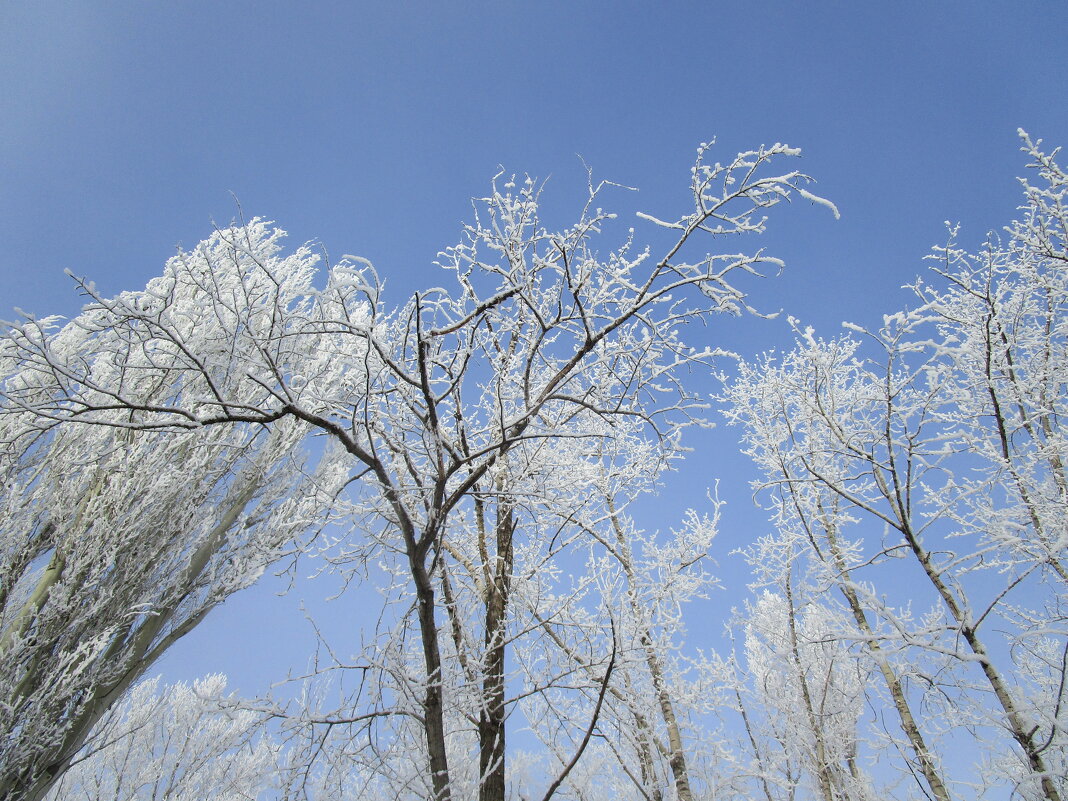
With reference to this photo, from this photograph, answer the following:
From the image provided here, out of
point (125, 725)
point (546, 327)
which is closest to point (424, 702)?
point (546, 327)

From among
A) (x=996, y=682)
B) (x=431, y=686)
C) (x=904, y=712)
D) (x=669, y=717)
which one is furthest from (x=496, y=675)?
(x=904, y=712)

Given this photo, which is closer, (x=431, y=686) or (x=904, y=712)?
(x=431, y=686)

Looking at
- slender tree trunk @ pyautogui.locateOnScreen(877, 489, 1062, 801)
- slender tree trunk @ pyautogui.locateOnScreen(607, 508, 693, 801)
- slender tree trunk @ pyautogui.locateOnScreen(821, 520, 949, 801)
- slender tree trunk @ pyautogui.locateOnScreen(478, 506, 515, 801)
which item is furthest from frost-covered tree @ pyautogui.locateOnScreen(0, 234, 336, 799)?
slender tree trunk @ pyautogui.locateOnScreen(821, 520, 949, 801)

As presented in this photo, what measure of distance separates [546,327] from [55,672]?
557 cm

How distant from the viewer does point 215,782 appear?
9.28m

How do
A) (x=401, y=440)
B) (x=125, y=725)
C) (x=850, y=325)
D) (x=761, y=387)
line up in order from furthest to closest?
(x=125, y=725) → (x=761, y=387) → (x=850, y=325) → (x=401, y=440)

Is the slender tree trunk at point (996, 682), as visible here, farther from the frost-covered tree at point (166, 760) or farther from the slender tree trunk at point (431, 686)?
the frost-covered tree at point (166, 760)

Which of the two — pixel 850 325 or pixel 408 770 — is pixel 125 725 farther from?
pixel 850 325

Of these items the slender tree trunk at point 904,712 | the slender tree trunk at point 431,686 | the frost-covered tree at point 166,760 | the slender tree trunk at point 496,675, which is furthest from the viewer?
the frost-covered tree at point 166,760

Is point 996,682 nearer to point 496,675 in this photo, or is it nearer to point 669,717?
point 496,675

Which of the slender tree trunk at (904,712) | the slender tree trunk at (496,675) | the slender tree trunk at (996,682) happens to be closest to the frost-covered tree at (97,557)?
the slender tree trunk at (496,675)

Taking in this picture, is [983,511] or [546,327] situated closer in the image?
[546,327]

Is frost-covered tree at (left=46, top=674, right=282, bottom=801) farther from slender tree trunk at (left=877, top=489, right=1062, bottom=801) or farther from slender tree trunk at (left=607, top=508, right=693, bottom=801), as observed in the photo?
slender tree trunk at (left=877, top=489, right=1062, bottom=801)

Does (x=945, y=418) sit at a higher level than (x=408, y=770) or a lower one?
higher
